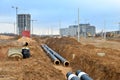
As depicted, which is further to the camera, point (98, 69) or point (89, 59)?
point (89, 59)

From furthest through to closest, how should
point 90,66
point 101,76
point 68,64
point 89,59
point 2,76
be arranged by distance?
1. point 68,64
2. point 89,59
3. point 90,66
4. point 101,76
5. point 2,76

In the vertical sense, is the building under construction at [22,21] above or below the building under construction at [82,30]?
above

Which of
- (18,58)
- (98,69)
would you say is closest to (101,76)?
(98,69)

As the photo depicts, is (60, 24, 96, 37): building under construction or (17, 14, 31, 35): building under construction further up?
(17, 14, 31, 35): building under construction

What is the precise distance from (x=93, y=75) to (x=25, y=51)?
36.3 feet

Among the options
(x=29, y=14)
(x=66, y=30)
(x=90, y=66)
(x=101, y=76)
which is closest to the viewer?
(x=101, y=76)

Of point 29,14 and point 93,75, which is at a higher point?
point 29,14

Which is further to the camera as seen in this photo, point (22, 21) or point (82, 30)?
point (82, 30)

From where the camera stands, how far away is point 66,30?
529 ft

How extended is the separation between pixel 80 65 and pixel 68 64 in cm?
283

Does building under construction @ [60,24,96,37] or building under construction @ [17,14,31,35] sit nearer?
building under construction @ [17,14,31,35]

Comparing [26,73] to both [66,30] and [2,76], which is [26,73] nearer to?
[2,76]

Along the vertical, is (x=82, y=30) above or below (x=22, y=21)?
below

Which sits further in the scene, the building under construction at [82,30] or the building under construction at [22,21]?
the building under construction at [82,30]
